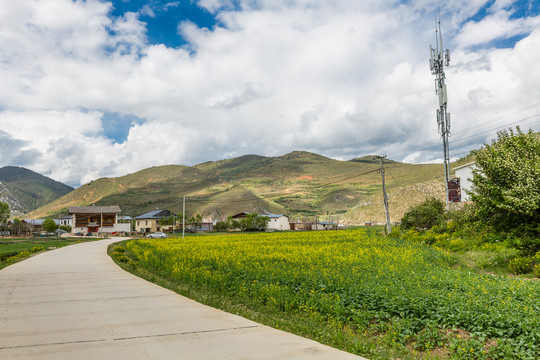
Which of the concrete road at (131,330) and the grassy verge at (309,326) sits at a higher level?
the concrete road at (131,330)

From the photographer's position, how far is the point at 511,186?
1794 cm

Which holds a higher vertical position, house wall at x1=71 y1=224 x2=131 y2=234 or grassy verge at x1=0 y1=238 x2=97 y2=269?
house wall at x1=71 y1=224 x2=131 y2=234

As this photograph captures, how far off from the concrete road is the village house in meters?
92.2

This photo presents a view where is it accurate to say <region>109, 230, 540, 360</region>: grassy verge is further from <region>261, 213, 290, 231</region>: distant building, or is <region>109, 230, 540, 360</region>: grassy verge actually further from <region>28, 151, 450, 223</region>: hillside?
<region>28, 151, 450, 223</region>: hillside

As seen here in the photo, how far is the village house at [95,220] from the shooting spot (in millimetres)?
98000

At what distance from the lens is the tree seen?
1684 centimetres

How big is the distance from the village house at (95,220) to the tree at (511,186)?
94467mm

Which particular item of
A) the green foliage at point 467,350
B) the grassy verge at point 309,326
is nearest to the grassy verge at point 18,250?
the grassy verge at point 309,326

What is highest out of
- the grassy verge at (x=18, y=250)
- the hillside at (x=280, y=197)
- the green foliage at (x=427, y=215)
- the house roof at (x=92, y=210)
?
the hillside at (x=280, y=197)

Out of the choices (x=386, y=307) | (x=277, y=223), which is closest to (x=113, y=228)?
(x=277, y=223)

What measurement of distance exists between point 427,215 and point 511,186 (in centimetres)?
2496

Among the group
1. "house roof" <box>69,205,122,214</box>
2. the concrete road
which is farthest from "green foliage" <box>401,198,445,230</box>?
"house roof" <box>69,205,122,214</box>

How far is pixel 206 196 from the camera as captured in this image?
169875 millimetres

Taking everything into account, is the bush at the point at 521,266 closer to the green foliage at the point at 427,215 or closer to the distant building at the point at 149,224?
the green foliage at the point at 427,215
